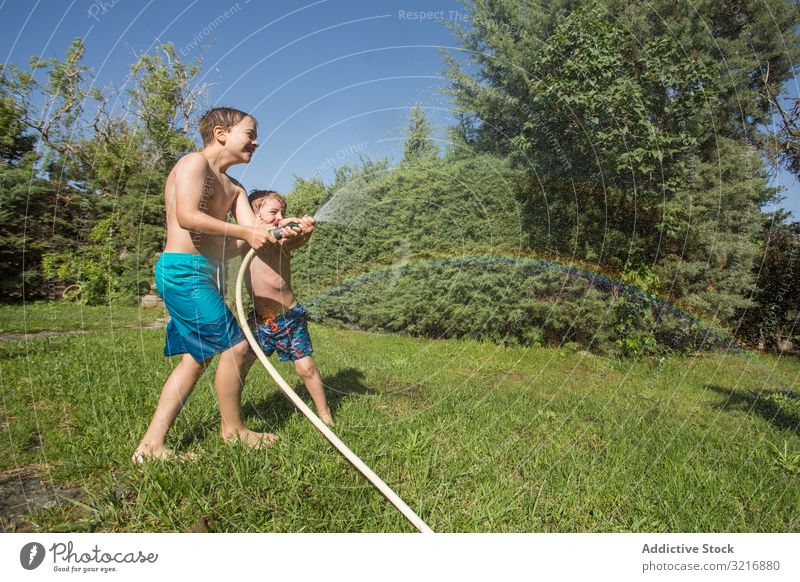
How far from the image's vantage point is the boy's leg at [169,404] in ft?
7.20

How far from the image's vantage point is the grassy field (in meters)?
1.86

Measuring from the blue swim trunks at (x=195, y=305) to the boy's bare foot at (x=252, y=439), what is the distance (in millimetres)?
482

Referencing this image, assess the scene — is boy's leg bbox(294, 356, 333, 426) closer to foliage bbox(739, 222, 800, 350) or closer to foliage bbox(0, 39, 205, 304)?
foliage bbox(0, 39, 205, 304)

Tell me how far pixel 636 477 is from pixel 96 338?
17.4 ft

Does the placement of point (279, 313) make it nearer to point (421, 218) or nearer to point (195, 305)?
point (195, 305)

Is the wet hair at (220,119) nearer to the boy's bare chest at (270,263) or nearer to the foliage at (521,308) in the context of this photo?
the boy's bare chest at (270,263)

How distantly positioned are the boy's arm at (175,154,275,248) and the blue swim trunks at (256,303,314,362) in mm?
917

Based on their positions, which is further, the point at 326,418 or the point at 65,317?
the point at 65,317

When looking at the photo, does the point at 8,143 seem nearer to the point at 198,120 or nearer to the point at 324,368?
the point at 198,120

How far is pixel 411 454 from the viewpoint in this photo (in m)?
2.35

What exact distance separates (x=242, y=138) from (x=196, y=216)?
0.50m

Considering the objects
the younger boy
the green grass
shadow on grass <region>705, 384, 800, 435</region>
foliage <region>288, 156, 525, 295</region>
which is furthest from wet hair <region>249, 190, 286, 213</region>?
shadow on grass <region>705, 384, 800, 435</region>
